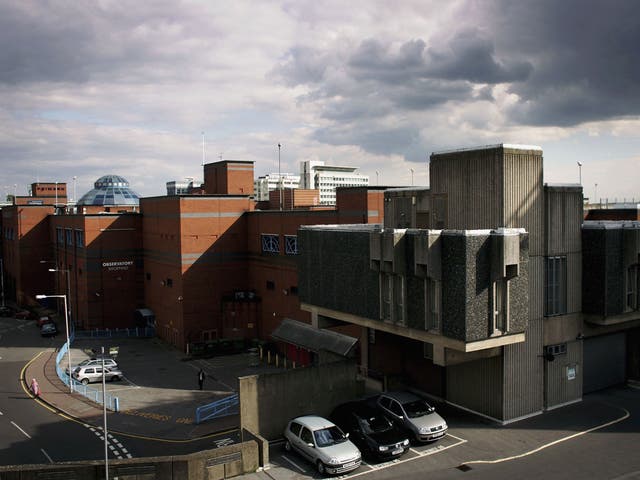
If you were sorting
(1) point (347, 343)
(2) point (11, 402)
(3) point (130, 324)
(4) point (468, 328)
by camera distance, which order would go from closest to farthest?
1. (4) point (468, 328)
2. (1) point (347, 343)
3. (2) point (11, 402)
4. (3) point (130, 324)

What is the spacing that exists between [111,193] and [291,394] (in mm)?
79423

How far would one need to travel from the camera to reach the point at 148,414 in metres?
33.3

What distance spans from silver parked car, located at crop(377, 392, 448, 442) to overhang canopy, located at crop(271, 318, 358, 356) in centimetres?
486

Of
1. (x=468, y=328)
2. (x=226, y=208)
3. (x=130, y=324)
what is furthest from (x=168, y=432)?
(x=130, y=324)

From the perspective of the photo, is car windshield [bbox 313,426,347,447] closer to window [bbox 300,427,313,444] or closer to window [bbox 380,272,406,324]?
window [bbox 300,427,313,444]

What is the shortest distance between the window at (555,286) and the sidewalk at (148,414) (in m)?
16.3

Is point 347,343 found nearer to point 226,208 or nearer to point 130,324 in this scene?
point 226,208

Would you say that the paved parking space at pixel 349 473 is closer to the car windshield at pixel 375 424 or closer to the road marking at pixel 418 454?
the road marking at pixel 418 454

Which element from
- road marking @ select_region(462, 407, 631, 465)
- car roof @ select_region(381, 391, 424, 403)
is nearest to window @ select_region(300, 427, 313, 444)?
car roof @ select_region(381, 391, 424, 403)

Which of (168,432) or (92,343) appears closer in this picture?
(168,432)

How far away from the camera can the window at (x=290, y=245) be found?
45688 mm

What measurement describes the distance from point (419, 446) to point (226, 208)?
107 feet

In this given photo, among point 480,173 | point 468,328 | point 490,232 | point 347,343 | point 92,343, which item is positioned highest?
point 480,173

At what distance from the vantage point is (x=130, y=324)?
200ft
